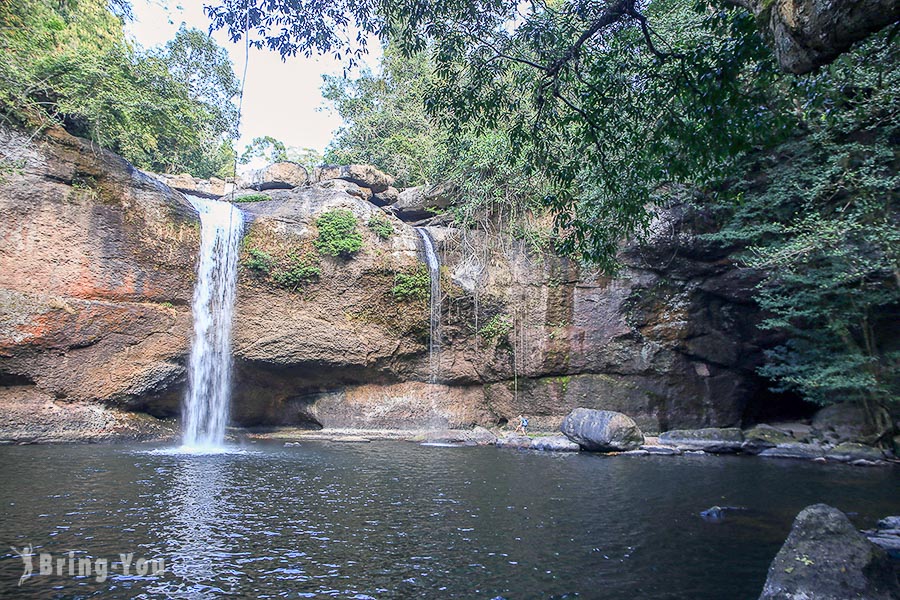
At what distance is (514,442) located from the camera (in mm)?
15531

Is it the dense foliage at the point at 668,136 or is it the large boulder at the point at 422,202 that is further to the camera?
the large boulder at the point at 422,202

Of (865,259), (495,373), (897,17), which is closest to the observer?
(897,17)

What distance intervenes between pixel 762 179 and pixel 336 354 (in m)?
13.6

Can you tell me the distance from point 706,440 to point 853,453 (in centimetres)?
331

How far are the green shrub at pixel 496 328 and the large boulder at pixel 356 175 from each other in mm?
8547

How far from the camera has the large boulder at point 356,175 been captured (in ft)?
73.8

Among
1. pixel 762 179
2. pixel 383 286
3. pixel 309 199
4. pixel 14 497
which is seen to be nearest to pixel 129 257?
pixel 309 199

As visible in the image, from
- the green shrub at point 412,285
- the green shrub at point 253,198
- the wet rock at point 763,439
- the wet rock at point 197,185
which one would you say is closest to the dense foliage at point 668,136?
the wet rock at point 763,439

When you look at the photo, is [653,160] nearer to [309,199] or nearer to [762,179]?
[762,179]

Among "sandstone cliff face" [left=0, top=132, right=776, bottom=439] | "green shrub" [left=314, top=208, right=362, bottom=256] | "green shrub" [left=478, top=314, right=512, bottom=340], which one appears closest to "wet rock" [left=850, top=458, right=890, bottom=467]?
"sandstone cliff face" [left=0, top=132, right=776, bottom=439]

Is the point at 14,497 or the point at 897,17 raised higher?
the point at 897,17

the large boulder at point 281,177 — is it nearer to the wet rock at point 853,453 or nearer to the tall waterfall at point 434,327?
the tall waterfall at point 434,327

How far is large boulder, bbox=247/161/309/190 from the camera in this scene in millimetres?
23234

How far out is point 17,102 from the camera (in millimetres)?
13000
